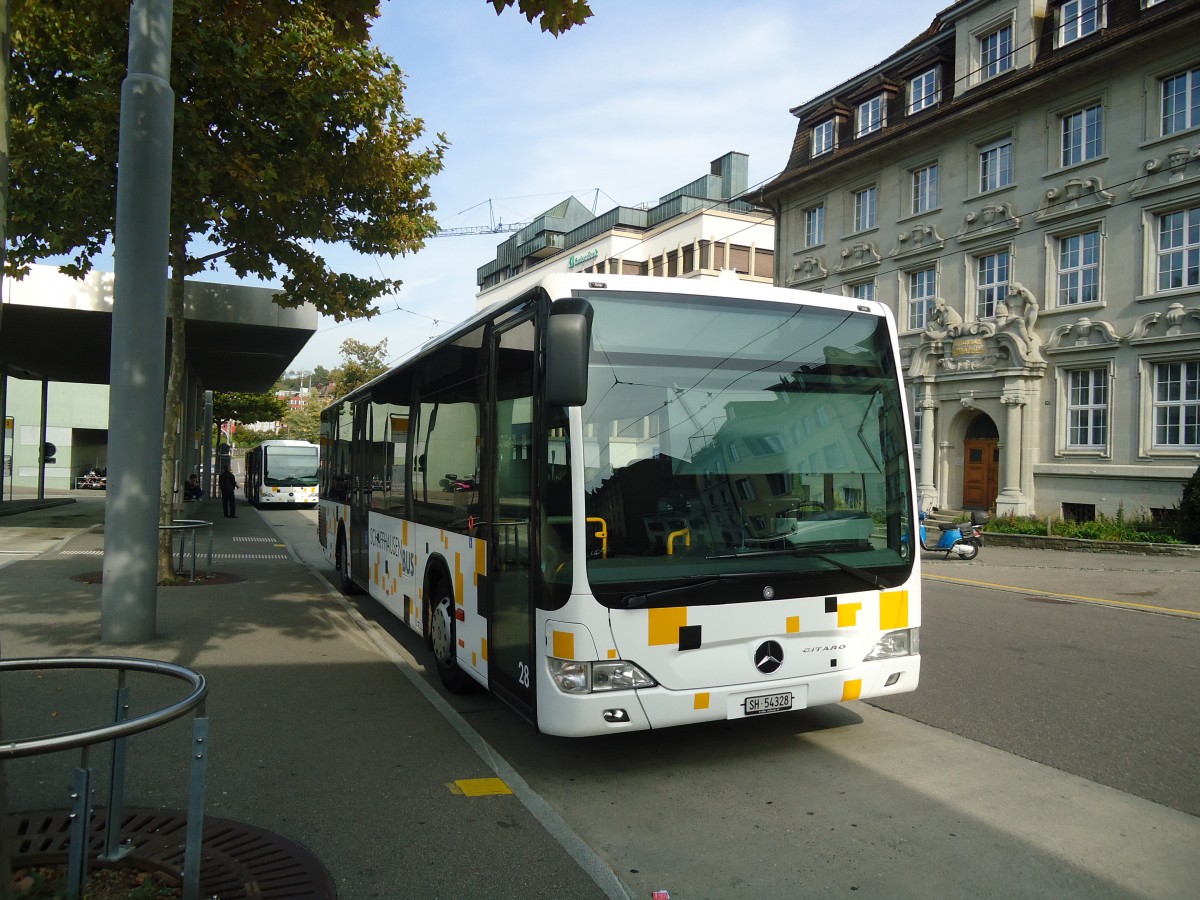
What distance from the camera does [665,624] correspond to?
16.1 ft

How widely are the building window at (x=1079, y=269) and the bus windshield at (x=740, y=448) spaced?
2189 centimetres

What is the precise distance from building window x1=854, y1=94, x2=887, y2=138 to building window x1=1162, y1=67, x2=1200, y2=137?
31.5ft

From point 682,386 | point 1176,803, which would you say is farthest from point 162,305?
point 1176,803

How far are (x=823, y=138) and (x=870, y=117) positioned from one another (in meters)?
2.35

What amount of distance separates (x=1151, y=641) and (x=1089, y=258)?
18.5m

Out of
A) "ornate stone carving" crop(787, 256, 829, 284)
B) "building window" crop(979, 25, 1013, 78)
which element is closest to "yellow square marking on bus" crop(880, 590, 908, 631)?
"building window" crop(979, 25, 1013, 78)

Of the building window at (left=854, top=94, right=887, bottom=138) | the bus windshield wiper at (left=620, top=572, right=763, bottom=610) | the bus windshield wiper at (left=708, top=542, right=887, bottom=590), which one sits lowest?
the bus windshield wiper at (left=620, top=572, right=763, bottom=610)

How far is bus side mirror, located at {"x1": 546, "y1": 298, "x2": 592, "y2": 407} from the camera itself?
4621 millimetres

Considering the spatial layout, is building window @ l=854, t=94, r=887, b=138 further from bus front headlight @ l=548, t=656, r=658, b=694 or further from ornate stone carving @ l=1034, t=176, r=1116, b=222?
bus front headlight @ l=548, t=656, r=658, b=694

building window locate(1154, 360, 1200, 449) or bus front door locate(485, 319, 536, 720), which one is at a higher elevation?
building window locate(1154, 360, 1200, 449)

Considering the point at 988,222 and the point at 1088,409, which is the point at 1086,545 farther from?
the point at 988,222

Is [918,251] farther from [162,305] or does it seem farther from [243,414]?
[243,414]

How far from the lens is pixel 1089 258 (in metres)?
24.6

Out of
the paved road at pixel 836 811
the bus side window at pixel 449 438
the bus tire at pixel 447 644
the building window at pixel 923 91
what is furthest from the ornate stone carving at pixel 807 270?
the bus tire at pixel 447 644
